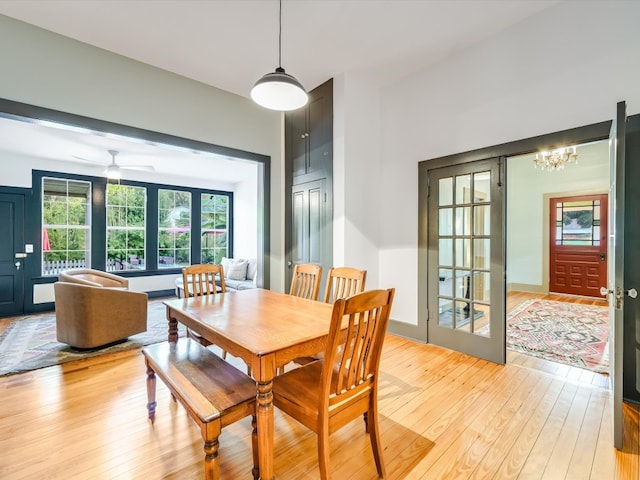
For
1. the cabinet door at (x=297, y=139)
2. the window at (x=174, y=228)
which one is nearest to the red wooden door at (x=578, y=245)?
the cabinet door at (x=297, y=139)

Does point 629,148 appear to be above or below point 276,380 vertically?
above

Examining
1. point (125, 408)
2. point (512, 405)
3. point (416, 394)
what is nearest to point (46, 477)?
point (125, 408)

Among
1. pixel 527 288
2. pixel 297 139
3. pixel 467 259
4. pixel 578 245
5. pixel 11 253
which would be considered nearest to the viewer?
pixel 467 259

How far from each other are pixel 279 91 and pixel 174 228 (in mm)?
5842

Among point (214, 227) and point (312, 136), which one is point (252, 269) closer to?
point (214, 227)

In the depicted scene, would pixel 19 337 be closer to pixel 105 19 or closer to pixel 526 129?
pixel 105 19

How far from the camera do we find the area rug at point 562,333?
3.04 m

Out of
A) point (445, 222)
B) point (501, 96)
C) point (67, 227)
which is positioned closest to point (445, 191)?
Answer: point (445, 222)

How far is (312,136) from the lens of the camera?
12.6 ft

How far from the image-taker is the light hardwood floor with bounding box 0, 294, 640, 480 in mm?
1616

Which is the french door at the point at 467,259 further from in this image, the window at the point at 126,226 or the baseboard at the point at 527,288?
the window at the point at 126,226

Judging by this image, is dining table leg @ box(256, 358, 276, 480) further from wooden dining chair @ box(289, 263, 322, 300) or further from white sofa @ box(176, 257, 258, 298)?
→ white sofa @ box(176, 257, 258, 298)

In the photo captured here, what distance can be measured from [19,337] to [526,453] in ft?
18.2

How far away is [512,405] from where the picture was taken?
220cm
